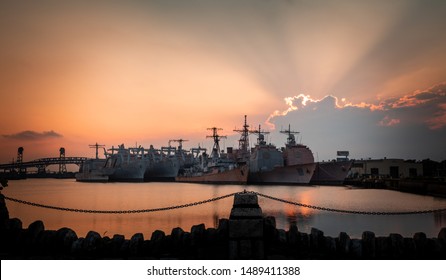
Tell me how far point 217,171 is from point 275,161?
1305cm

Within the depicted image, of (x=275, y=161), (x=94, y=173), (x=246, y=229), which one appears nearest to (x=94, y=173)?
(x=94, y=173)

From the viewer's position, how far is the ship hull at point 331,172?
179 feet

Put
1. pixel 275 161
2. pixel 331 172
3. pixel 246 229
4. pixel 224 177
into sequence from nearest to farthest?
pixel 246 229, pixel 331 172, pixel 275 161, pixel 224 177

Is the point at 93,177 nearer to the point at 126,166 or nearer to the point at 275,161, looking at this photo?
the point at 126,166

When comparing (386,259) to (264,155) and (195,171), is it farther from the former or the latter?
(195,171)

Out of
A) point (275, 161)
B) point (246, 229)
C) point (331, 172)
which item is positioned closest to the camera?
point (246, 229)

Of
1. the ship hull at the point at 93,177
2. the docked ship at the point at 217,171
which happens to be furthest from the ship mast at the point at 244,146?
the ship hull at the point at 93,177

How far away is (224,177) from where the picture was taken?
2660 inches

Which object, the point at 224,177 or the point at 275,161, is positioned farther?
the point at 224,177

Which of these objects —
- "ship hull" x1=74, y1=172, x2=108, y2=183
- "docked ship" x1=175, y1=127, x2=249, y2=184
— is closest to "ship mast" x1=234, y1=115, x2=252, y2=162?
"docked ship" x1=175, y1=127, x2=249, y2=184

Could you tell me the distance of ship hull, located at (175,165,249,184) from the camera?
5997cm

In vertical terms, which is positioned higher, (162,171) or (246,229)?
(162,171)

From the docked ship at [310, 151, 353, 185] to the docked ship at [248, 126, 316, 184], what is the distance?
2.05 metres
